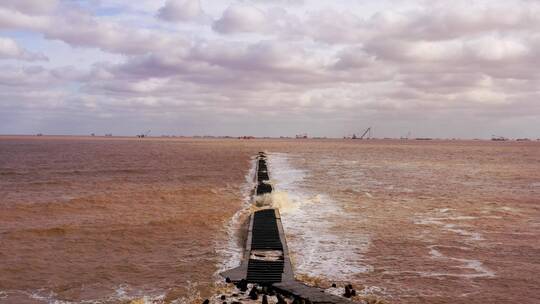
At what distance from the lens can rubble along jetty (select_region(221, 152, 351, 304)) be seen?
16.5 metres

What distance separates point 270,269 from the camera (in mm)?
19453

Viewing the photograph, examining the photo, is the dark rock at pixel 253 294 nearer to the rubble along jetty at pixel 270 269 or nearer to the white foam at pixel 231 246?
the rubble along jetty at pixel 270 269

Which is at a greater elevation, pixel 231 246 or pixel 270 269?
pixel 270 269

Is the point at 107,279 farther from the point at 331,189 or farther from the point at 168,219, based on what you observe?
the point at 331,189

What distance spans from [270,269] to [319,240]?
6.62 m

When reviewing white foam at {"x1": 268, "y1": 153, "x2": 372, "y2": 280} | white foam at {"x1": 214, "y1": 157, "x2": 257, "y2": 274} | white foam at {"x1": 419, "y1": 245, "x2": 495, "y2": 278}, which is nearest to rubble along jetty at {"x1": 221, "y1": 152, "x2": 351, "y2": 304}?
white foam at {"x1": 214, "y1": 157, "x2": 257, "y2": 274}

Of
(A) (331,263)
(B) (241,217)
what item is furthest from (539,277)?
(B) (241,217)

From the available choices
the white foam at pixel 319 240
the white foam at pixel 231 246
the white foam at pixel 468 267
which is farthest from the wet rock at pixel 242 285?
the white foam at pixel 468 267

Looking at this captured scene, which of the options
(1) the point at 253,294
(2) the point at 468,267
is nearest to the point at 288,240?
(2) the point at 468,267

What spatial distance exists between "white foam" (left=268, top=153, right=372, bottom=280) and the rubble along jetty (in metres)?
0.69

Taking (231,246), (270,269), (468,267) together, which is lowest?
(231,246)

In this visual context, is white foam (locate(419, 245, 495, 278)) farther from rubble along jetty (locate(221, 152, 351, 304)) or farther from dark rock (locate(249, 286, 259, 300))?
dark rock (locate(249, 286, 259, 300))

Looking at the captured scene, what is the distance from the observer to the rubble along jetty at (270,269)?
54.1ft

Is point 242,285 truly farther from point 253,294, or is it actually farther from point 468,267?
point 468,267
